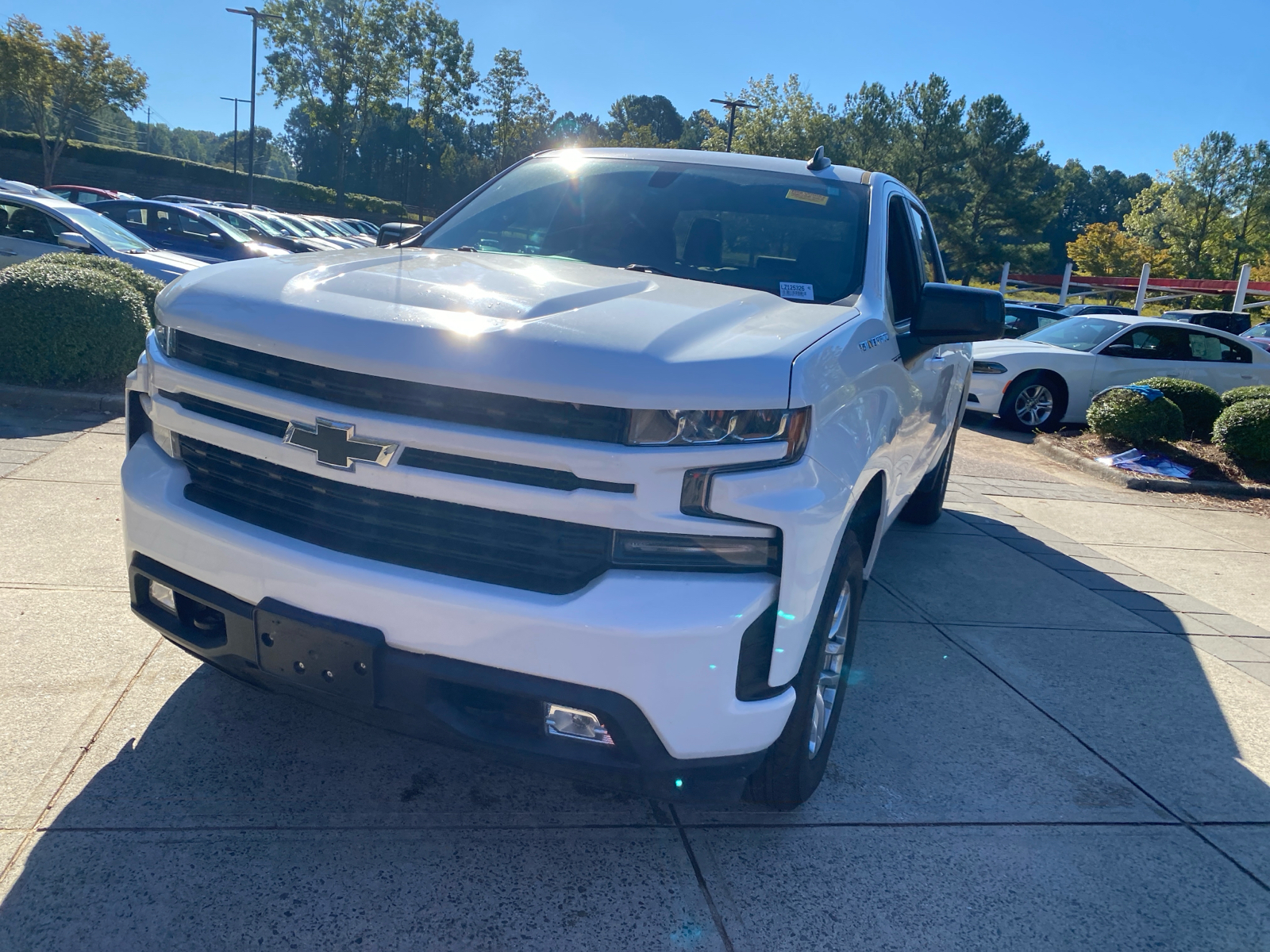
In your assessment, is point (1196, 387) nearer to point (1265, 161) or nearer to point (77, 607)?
point (77, 607)

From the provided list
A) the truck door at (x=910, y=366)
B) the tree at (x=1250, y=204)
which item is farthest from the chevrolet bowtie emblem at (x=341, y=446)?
the tree at (x=1250, y=204)

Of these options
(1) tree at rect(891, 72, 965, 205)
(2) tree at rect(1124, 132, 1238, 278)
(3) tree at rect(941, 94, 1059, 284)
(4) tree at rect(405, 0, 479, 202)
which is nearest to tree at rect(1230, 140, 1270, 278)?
(2) tree at rect(1124, 132, 1238, 278)

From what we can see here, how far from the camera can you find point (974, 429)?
12.0 metres

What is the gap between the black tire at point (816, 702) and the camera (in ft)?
8.05

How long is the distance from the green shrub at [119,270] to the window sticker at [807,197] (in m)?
6.34

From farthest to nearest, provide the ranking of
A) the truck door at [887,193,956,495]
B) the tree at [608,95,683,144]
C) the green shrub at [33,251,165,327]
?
the tree at [608,95,683,144], the green shrub at [33,251,165,327], the truck door at [887,193,956,495]

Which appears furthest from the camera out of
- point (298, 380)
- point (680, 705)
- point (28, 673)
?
point (28, 673)

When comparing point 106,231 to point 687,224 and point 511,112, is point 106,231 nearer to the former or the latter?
point 687,224

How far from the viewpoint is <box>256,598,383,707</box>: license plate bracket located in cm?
214

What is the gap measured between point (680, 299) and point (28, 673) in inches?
94.7

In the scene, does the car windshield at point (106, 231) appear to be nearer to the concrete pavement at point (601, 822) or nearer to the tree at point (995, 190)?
the concrete pavement at point (601, 822)

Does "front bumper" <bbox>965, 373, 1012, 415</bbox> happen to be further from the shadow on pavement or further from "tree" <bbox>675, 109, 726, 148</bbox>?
"tree" <bbox>675, 109, 726, 148</bbox>

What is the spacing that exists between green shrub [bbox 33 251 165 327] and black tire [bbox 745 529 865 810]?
23.4ft

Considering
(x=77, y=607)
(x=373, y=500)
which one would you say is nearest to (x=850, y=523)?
(x=373, y=500)
